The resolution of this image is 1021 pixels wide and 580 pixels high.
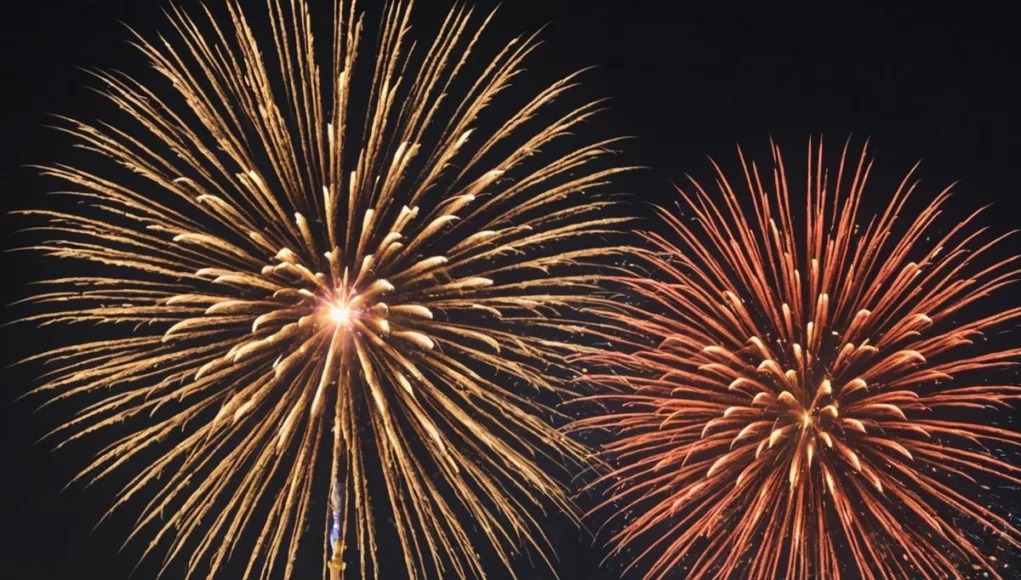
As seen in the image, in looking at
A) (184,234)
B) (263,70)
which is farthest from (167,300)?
(263,70)

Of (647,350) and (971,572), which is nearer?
(647,350)

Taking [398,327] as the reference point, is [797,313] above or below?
above

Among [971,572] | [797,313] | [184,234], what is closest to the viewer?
[184,234]

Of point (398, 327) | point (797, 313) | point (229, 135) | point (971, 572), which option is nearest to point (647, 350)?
point (797, 313)

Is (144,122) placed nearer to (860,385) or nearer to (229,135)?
(229,135)

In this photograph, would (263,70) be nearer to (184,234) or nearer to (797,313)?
(184,234)

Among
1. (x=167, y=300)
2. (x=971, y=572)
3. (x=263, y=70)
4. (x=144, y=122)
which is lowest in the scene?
(x=971, y=572)

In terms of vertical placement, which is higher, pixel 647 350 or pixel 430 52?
pixel 430 52

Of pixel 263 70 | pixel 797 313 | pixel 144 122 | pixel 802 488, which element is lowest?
pixel 802 488

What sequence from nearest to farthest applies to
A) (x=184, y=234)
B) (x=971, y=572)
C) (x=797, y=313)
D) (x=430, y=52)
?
(x=184, y=234), (x=430, y=52), (x=797, y=313), (x=971, y=572)
